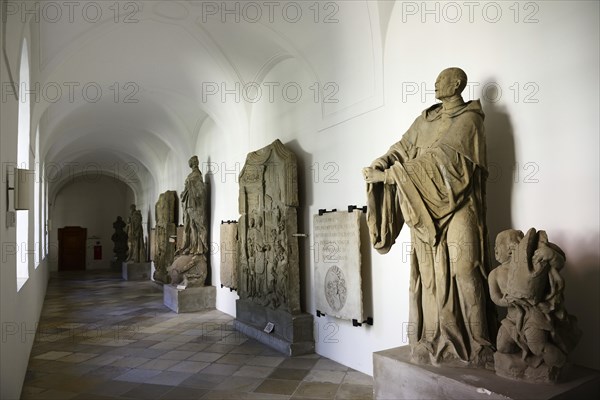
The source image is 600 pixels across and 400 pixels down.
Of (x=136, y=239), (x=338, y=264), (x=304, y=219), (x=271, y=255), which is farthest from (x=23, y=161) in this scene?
(x=136, y=239)

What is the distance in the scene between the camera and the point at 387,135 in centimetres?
466

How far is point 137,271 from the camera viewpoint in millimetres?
16266

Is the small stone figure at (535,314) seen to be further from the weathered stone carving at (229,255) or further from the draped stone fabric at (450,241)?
the weathered stone carving at (229,255)

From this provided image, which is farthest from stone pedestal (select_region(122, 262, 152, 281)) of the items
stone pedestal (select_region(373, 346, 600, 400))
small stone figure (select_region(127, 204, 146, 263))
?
stone pedestal (select_region(373, 346, 600, 400))

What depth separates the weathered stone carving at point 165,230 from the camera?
1245cm

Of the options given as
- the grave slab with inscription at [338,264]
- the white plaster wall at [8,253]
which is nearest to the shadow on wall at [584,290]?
the grave slab with inscription at [338,264]

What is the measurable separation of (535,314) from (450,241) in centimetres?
70

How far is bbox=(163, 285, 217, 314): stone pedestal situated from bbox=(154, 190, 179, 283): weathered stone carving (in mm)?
3005

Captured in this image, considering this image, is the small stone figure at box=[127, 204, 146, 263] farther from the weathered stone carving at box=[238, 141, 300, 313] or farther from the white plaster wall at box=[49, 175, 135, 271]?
the weathered stone carving at box=[238, 141, 300, 313]

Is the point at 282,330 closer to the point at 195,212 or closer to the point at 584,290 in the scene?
the point at 584,290

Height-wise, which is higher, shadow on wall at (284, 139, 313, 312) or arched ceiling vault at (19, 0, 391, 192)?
arched ceiling vault at (19, 0, 391, 192)

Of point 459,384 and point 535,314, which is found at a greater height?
point 535,314

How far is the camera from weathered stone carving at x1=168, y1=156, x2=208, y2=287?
9.41 metres

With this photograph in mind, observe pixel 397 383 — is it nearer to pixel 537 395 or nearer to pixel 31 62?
pixel 537 395
